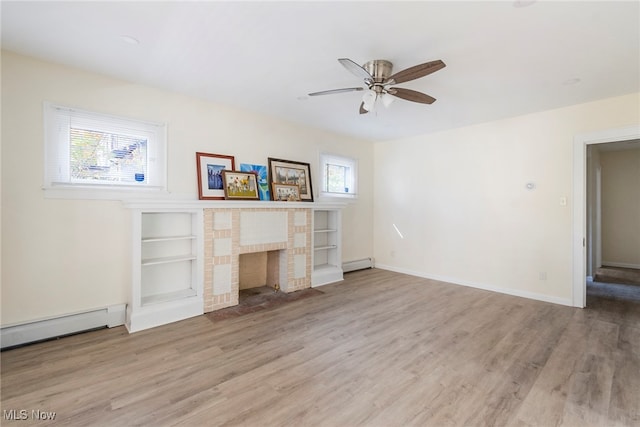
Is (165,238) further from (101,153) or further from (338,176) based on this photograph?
(338,176)

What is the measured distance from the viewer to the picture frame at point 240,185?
13.1 feet

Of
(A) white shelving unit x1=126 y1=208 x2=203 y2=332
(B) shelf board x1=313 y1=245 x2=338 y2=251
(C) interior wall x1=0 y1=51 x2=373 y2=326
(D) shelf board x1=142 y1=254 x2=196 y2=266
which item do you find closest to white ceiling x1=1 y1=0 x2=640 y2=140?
(C) interior wall x1=0 y1=51 x2=373 y2=326

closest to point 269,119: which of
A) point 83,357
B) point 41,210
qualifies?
point 41,210

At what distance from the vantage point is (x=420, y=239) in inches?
217

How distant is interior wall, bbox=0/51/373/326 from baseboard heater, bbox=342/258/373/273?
10.4 ft

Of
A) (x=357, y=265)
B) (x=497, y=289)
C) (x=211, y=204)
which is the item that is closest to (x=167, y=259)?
(x=211, y=204)

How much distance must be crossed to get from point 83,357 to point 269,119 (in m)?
3.70

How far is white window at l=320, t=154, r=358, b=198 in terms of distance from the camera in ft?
18.0

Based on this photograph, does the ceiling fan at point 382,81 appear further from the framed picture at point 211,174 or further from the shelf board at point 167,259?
the shelf board at point 167,259

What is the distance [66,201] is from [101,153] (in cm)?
63

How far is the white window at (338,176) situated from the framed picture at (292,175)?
0.45 meters

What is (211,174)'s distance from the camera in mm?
3928

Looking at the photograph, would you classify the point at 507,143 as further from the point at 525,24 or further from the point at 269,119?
the point at 269,119

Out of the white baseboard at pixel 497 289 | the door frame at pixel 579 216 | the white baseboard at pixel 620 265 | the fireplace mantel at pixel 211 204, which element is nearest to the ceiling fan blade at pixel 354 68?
the fireplace mantel at pixel 211 204
